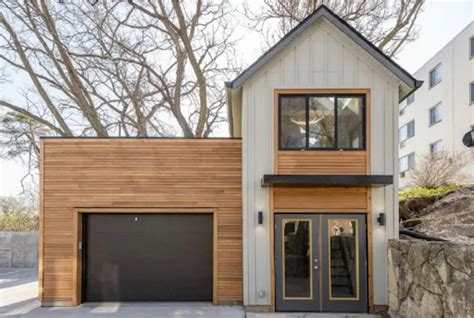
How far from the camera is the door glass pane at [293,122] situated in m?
8.81

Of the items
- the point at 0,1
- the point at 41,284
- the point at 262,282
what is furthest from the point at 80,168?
the point at 0,1

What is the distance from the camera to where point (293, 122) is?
8.87 metres

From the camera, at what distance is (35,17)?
51.0ft

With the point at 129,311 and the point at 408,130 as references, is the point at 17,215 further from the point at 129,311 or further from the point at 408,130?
the point at 408,130

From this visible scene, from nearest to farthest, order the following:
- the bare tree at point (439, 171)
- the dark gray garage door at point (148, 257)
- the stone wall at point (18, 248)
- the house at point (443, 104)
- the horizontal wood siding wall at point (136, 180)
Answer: the horizontal wood siding wall at point (136, 180), the dark gray garage door at point (148, 257), the bare tree at point (439, 171), the stone wall at point (18, 248), the house at point (443, 104)

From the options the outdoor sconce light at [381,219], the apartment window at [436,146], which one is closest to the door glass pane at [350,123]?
the outdoor sconce light at [381,219]

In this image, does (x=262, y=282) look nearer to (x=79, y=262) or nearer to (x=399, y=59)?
(x=79, y=262)

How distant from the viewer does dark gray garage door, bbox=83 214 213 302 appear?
961 cm

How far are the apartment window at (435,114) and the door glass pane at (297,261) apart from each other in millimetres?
20233

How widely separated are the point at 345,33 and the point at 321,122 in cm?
203

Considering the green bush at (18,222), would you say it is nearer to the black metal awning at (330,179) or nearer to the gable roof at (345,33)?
the gable roof at (345,33)

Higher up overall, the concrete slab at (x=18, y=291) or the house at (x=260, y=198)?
the house at (x=260, y=198)

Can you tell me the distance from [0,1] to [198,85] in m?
8.12

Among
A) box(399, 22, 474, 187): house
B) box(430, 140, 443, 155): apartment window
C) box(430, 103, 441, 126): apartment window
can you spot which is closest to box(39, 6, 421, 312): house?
box(399, 22, 474, 187): house
